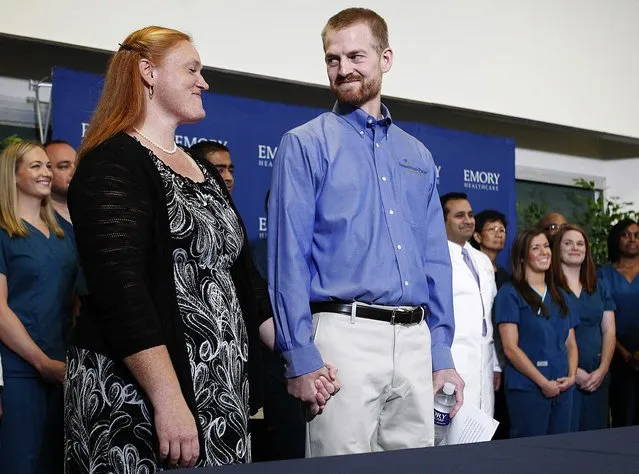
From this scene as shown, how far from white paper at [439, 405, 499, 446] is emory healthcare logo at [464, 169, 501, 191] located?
10.6ft

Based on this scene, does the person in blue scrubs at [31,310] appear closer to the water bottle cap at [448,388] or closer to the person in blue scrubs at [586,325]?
the water bottle cap at [448,388]

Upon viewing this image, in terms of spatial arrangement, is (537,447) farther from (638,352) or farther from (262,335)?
(638,352)

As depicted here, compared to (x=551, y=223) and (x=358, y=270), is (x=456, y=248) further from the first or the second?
(x=358, y=270)

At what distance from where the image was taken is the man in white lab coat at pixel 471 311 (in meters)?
4.07

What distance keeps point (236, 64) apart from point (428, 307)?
262 cm

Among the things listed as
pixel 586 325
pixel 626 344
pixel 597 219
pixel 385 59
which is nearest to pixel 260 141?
pixel 586 325

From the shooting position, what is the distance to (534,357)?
4422mm

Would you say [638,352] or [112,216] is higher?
[112,216]

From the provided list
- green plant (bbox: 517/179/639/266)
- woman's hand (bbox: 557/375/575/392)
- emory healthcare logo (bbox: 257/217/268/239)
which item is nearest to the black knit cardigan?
emory healthcare logo (bbox: 257/217/268/239)

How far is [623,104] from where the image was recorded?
6.38 meters

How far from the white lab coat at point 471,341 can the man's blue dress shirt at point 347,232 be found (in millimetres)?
1693

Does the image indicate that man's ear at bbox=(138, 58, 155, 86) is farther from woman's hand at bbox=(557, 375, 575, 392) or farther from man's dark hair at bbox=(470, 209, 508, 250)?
man's dark hair at bbox=(470, 209, 508, 250)

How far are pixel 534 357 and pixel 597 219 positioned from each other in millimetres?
2204

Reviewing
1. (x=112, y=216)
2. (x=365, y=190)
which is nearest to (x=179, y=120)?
(x=112, y=216)
